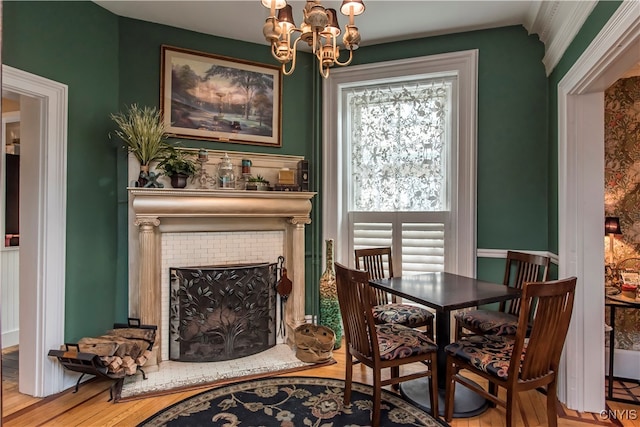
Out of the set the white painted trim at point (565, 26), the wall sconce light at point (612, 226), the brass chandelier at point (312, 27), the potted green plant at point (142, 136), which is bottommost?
the wall sconce light at point (612, 226)

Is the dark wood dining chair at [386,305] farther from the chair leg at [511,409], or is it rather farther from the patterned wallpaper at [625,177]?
the patterned wallpaper at [625,177]

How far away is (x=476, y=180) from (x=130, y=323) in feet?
10.1

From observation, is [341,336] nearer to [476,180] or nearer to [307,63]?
[476,180]

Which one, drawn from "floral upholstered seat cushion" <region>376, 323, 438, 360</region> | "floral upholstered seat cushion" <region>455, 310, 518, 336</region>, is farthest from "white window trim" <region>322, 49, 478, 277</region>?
"floral upholstered seat cushion" <region>376, 323, 438, 360</region>

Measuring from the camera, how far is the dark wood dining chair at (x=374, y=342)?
222 centimetres

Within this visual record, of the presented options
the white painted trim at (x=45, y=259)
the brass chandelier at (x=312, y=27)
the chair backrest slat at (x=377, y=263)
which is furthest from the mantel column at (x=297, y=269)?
the white painted trim at (x=45, y=259)

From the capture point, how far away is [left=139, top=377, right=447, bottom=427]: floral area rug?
7.74ft

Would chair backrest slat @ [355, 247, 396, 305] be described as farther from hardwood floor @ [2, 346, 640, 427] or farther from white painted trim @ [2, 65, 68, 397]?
white painted trim @ [2, 65, 68, 397]

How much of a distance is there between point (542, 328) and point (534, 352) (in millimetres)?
144

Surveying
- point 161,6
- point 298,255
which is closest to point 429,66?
point 298,255

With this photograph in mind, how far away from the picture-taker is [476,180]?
333cm

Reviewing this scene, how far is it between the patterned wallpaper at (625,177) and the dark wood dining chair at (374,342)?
1803 millimetres

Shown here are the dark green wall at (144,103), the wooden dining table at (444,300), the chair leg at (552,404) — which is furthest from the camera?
the dark green wall at (144,103)

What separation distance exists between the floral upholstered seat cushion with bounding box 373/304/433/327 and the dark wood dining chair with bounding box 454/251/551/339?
0.25 metres
